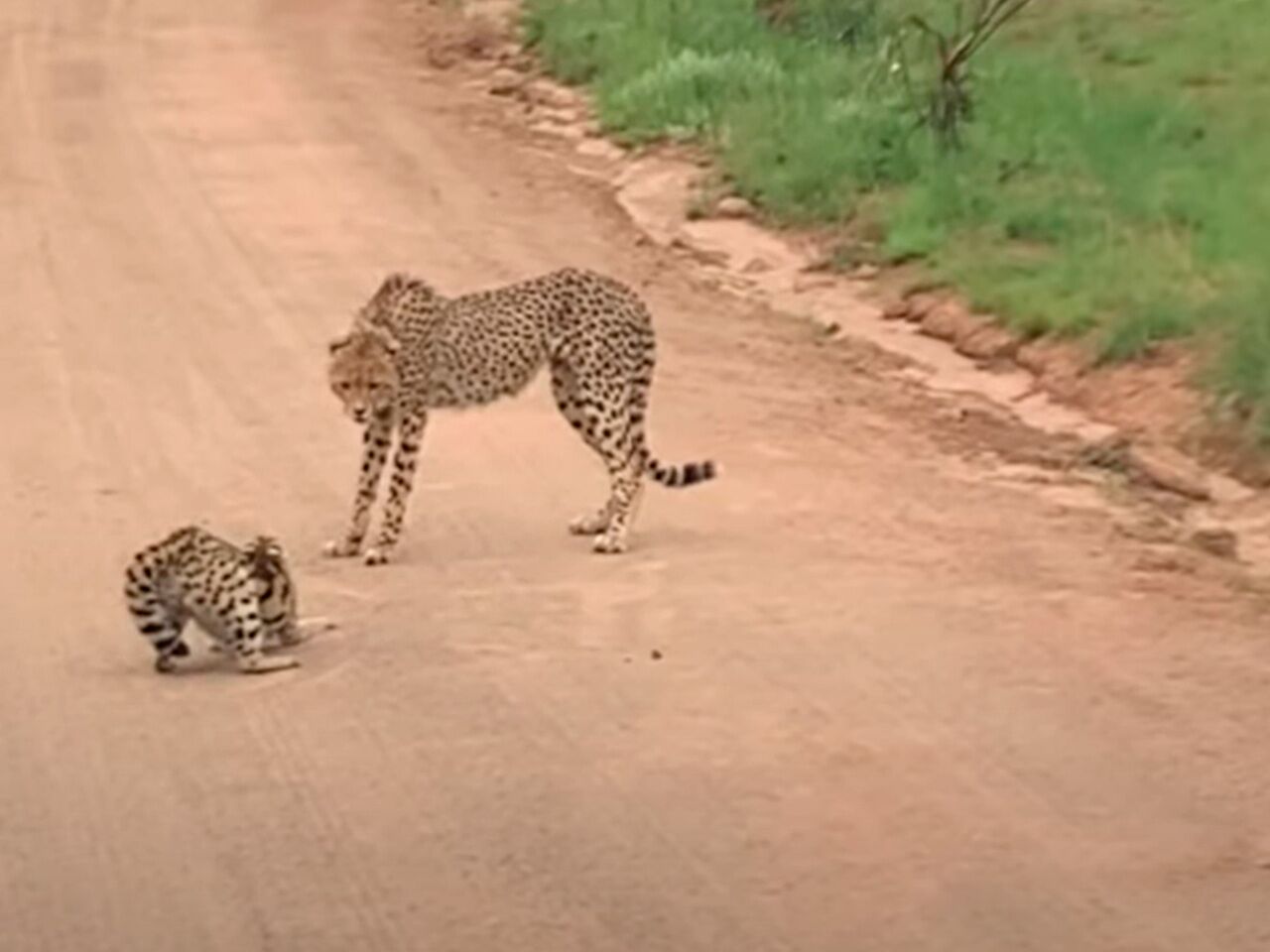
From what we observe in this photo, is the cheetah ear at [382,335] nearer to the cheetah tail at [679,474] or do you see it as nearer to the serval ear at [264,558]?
the cheetah tail at [679,474]

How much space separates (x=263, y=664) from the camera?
10.9m

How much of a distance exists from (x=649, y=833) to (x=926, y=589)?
2825 mm

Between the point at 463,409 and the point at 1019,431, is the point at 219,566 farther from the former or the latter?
the point at 1019,431

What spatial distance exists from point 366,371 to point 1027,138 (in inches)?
306

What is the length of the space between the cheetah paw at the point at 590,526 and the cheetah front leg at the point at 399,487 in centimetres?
59

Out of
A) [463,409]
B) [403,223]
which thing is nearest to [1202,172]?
[403,223]

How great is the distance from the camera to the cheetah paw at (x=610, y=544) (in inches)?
490

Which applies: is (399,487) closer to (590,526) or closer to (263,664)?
(590,526)

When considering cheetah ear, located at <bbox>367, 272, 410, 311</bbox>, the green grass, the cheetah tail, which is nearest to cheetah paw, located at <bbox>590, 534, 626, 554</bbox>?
the cheetah tail

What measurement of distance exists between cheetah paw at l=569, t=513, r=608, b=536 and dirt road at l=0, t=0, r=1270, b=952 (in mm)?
86

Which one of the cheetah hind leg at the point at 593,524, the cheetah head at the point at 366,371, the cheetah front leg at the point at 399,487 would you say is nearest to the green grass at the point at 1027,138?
the cheetah hind leg at the point at 593,524

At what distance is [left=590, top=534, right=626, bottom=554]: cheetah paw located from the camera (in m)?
12.4

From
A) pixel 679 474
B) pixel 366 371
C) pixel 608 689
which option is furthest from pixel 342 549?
pixel 608 689

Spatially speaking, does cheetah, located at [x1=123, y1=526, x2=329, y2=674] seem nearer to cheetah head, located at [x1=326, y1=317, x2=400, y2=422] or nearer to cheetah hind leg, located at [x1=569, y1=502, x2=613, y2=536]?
cheetah head, located at [x1=326, y1=317, x2=400, y2=422]
